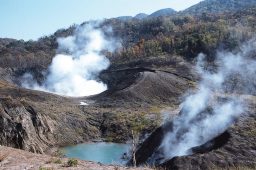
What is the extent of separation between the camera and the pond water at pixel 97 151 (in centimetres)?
1938

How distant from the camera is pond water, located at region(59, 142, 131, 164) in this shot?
19.4 meters

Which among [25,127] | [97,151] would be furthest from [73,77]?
[25,127]

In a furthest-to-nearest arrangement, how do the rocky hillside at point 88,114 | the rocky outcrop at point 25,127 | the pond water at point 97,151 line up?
→ the pond water at point 97,151
the rocky hillside at point 88,114
the rocky outcrop at point 25,127

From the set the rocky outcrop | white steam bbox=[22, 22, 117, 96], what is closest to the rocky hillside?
the rocky outcrop

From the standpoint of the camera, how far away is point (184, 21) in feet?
396

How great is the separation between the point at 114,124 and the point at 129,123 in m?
1.89

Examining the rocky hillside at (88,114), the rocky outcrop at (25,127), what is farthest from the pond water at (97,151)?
the rocky outcrop at (25,127)

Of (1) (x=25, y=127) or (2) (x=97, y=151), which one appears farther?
(2) (x=97, y=151)

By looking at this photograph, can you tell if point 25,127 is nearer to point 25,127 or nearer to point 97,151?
point 25,127

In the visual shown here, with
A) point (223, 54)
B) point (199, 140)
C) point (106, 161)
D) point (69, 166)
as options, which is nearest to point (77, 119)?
point (106, 161)

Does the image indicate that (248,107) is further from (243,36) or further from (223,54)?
(243,36)

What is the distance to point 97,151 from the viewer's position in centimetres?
2164

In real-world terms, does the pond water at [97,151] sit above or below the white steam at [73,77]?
below

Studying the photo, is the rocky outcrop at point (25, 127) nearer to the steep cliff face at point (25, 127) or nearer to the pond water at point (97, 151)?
the steep cliff face at point (25, 127)
